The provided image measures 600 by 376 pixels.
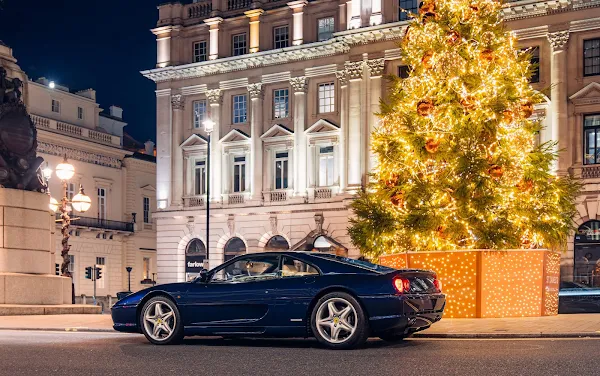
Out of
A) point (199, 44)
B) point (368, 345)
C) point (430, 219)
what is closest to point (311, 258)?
point (368, 345)

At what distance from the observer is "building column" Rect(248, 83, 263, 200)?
2162 inches

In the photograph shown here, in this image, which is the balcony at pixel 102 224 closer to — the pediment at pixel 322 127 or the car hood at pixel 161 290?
the pediment at pixel 322 127

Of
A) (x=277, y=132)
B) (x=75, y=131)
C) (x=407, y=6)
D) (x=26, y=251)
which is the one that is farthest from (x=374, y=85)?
(x=26, y=251)

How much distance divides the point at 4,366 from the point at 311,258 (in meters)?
4.15

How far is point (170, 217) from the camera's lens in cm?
5806

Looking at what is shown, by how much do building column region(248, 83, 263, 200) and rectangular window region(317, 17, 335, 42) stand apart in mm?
4844

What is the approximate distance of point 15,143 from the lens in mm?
22672

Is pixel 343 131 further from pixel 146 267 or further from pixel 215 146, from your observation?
pixel 146 267

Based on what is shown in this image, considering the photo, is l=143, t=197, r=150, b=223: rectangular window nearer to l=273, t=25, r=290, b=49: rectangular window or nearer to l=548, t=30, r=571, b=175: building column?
l=273, t=25, r=290, b=49: rectangular window

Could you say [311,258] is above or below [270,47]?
below

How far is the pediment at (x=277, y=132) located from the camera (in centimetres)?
5434

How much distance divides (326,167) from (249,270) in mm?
40672

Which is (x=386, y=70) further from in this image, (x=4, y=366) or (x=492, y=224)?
(x=4, y=366)

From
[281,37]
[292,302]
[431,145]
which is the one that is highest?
[281,37]
